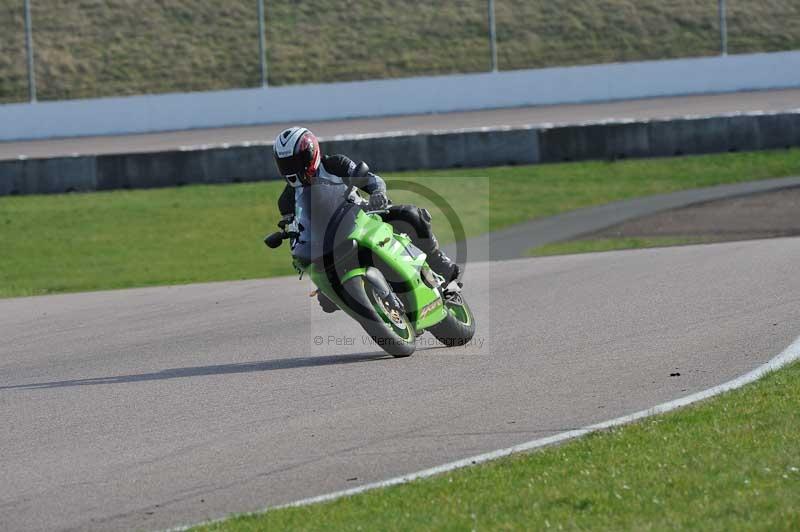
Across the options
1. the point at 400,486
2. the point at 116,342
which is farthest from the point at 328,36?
the point at 400,486

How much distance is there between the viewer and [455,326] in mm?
9523

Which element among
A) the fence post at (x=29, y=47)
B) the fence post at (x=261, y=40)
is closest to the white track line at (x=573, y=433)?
the fence post at (x=261, y=40)

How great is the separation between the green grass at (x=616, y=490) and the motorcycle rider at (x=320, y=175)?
10.0 ft

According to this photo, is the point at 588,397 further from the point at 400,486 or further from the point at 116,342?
the point at 116,342

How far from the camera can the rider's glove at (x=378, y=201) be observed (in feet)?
28.9

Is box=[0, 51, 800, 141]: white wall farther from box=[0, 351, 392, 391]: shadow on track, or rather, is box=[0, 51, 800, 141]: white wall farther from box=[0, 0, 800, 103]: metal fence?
box=[0, 351, 392, 391]: shadow on track

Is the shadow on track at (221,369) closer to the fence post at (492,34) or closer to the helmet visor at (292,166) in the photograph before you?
the helmet visor at (292,166)

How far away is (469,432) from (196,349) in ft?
13.4

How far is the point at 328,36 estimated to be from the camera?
112 feet

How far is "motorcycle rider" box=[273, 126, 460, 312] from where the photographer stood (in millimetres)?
8703

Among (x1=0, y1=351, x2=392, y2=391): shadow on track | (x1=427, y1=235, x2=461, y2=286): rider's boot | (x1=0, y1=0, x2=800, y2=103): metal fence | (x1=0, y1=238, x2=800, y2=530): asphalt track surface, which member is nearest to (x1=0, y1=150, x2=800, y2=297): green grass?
(x1=0, y1=238, x2=800, y2=530): asphalt track surface

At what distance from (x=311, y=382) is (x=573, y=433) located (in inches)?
91.5

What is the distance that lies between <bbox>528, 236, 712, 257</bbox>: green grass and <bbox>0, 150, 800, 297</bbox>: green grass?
6.98 feet

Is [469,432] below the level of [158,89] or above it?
below
